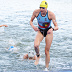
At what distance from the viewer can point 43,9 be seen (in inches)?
249

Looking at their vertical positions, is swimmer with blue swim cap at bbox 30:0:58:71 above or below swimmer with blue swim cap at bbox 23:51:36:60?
above

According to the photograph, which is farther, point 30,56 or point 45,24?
point 30,56

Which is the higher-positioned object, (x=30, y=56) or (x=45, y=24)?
(x=45, y=24)

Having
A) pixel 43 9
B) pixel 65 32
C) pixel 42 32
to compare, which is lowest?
pixel 65 32

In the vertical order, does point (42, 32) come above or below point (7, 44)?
above

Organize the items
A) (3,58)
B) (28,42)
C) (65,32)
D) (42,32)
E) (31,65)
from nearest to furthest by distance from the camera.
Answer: (42,32) → (31,65) → (3,58) → (28,42) → (65,32)

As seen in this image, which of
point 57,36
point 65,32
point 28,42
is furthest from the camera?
point 65,32

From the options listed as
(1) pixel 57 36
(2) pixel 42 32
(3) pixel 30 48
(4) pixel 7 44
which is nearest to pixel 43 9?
(2) pixel 42 32

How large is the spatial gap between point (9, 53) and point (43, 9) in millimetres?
3412

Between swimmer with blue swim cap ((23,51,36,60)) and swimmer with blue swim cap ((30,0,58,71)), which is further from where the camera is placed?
swimmer with blue swim cap ((23,51,36,60))

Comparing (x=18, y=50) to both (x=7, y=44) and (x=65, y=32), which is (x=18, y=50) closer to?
(x=7, y=44)

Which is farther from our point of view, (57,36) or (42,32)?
(57,36)

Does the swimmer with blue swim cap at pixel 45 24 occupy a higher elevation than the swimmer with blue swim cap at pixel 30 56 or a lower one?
higher

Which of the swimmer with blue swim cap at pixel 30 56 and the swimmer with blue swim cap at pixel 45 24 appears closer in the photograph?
the swimmer with blue swim cap at pixel 45 24
